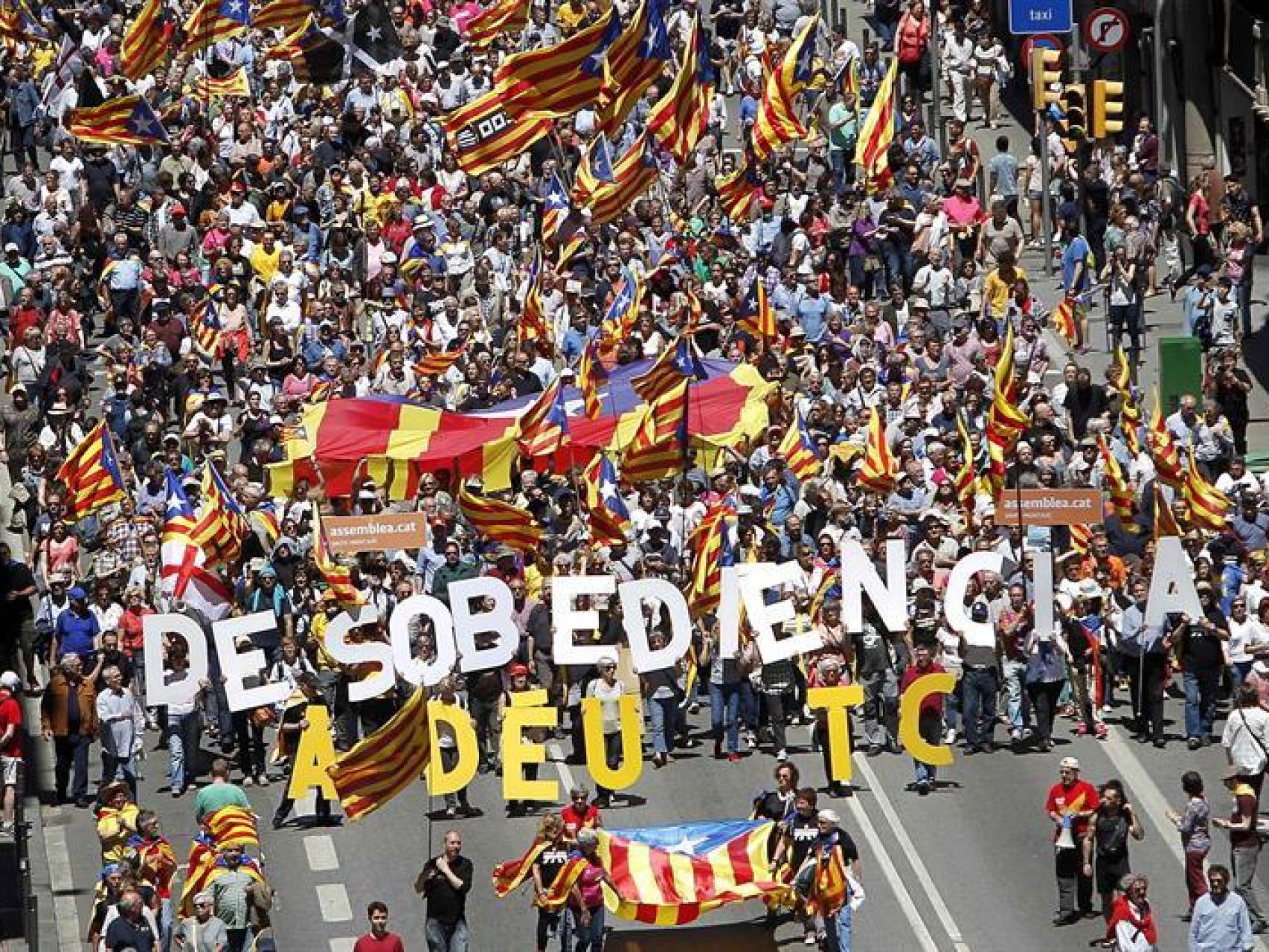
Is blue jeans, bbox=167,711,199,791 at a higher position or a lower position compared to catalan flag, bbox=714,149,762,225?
lower

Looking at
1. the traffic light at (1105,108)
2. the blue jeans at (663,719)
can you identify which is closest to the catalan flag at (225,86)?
the traffic light at (1105,108)

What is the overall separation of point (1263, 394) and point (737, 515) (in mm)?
10646

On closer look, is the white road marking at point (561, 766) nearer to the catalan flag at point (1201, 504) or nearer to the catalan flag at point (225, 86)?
the catalan flag at point (1201, 504)

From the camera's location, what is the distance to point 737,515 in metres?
41.7

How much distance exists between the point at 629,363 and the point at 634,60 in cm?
339

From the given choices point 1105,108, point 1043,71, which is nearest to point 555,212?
point 1043,71

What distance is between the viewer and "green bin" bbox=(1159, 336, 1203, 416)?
46.7 meters

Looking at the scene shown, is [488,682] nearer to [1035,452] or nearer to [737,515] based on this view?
[737,515]

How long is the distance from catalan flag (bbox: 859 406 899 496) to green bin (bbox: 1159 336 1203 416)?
16.4 ft

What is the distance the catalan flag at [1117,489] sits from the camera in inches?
1666

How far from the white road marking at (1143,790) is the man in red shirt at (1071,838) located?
4.23ft

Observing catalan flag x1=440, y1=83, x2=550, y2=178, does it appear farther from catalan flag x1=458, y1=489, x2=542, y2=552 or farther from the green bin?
the green bin

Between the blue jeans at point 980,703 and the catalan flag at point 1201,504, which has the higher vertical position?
the catalan flag at point 1201,504

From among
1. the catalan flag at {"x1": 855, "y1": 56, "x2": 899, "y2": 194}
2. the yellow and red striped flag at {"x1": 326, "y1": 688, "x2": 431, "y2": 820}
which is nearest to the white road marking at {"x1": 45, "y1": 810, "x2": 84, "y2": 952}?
the yellow and red striped flag at {"x1": 326, "y1": 688, "x2": 431, "y2": 820}
